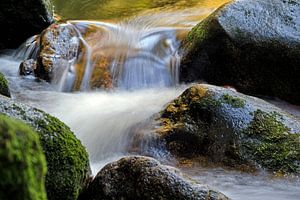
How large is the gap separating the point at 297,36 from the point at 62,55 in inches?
135

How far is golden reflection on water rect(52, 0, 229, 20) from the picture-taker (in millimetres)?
Answer: 9594

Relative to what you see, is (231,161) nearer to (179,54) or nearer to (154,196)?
(154,196)

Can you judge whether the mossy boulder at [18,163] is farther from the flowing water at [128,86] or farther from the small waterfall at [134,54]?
the small waterfall at [134,54]

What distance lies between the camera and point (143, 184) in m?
3.19

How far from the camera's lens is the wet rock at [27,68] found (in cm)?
727

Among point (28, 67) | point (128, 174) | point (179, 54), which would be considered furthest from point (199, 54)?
point (128, 174)

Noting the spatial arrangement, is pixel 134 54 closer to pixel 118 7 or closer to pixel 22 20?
pixel 22 20

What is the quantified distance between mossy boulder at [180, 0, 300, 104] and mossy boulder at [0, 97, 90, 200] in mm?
3531

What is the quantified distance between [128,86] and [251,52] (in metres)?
1.83

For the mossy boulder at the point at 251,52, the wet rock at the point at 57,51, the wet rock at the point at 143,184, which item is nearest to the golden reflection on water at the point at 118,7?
the wet rock at the point at 57,51

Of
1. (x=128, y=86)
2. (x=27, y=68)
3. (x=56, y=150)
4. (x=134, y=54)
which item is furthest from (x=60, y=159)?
(x=134, y=54)

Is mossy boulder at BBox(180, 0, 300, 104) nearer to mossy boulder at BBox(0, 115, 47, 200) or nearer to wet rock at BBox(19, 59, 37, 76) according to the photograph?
wet rock at BBox(19, 59, 37, 76)

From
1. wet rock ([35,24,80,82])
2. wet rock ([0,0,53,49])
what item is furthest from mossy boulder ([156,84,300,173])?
wet rock ([0,0,53,49])

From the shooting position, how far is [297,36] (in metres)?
6.26
